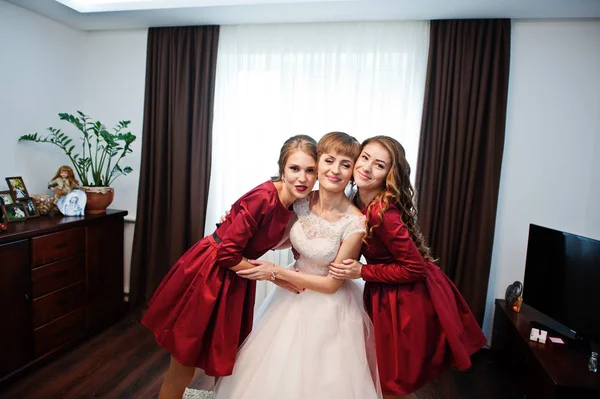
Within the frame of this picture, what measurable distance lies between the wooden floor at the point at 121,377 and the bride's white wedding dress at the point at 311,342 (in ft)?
3.40

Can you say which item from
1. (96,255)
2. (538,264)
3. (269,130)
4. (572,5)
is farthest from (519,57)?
(96,255)

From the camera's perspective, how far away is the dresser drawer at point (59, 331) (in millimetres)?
2367

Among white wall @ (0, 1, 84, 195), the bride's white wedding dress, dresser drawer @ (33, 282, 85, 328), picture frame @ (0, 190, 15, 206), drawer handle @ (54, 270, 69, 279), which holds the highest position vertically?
white wall @ (0, 1, 84, 195)

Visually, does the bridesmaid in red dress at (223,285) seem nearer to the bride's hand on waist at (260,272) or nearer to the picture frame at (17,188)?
the bride's hand on waist at (260,272)

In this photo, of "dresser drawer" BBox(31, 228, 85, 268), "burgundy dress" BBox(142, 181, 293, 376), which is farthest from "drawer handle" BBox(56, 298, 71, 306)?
"burgundy dress" BBox(142, 181, 293, 376)

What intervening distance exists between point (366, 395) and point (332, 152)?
1.00 meters

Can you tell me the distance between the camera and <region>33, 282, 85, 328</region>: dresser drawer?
235 centimetres

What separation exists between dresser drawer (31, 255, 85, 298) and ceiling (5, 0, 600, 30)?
1.88m

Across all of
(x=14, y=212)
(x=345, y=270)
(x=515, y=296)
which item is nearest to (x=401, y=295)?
(x=345, y=270)

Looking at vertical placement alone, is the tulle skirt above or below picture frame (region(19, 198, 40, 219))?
below

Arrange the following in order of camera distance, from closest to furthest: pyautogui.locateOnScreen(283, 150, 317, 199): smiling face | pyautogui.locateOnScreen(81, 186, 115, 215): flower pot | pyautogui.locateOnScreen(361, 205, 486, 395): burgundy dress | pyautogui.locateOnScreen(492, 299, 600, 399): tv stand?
pyautogui.locateOnScreen(361, 205, 486, 395): burgundy dress → pyautogui.locateOnScreen(283, 150, 317, 199): smiling face → pyautogui.locateOnScreen(492, 299, 600, 399): tv stand → pyautogui.locateOnScreen(81, 186, 115, 215): flower pot

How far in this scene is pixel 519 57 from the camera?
102 inches

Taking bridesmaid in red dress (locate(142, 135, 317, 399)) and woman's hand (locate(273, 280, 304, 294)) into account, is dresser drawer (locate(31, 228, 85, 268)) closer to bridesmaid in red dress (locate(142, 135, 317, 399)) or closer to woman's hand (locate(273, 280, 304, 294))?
bridesmaid in red dress (locate(142, 135, 317, 399))

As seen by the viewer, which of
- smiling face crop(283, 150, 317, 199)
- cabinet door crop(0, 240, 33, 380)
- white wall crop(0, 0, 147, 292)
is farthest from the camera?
white wall crop(0, 0, 147, 292)
